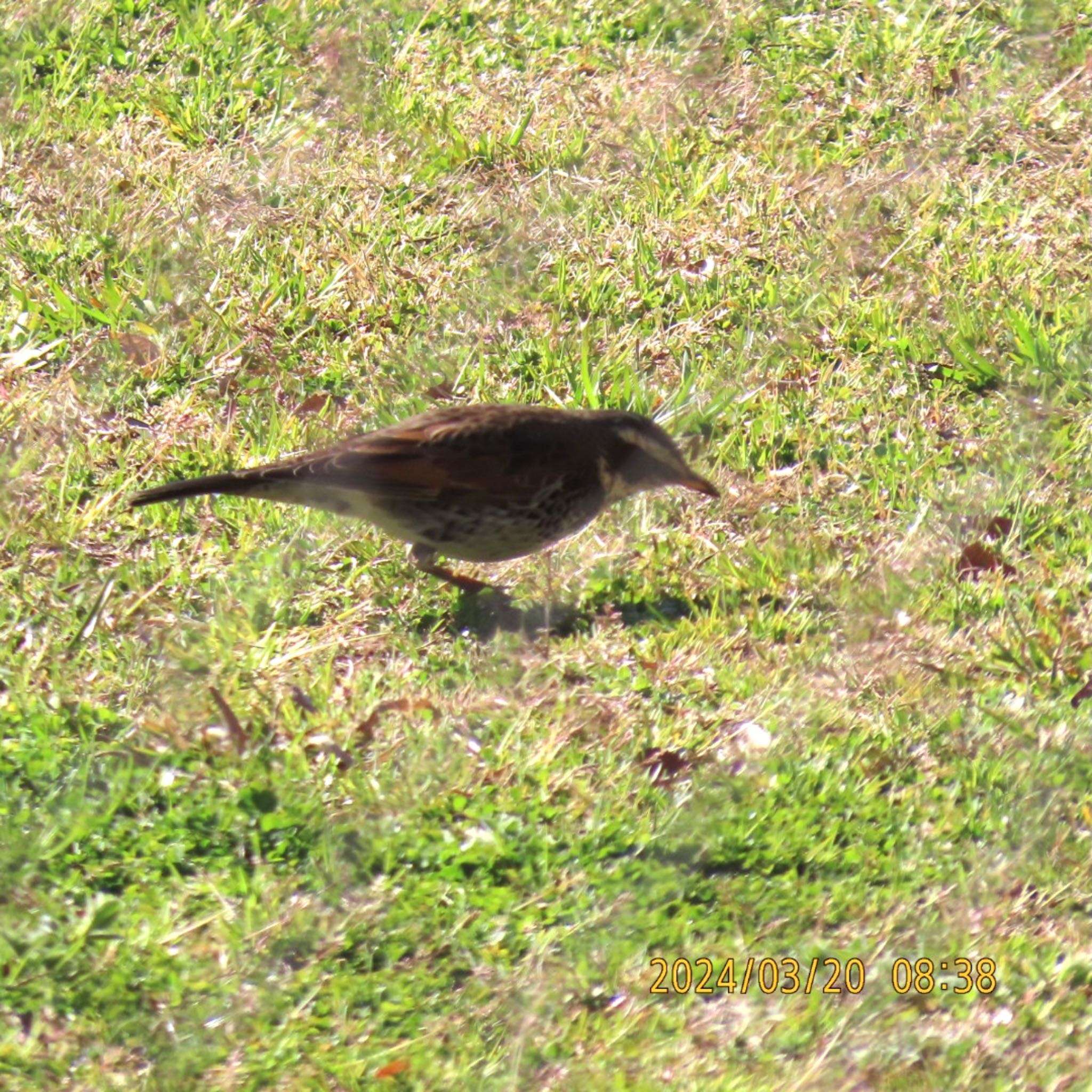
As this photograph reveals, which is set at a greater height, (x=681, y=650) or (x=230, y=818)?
(x=230, y=818)

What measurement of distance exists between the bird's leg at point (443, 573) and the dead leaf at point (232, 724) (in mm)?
957

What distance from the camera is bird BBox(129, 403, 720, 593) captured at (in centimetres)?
578

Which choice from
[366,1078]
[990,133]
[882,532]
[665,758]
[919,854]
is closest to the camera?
[366,1078]

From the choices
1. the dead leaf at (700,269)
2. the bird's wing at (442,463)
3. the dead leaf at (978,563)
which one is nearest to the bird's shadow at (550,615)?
the bird's wing at (442,463)

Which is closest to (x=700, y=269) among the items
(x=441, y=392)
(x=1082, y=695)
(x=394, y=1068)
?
(x=441, y=392)

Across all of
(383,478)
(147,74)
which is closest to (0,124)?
(147,74)

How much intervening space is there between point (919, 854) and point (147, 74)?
6129 millimetres

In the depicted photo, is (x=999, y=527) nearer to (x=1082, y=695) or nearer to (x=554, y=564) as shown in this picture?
(x=1082, y=695)

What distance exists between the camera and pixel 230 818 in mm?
4941

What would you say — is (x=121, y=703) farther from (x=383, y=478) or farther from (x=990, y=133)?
(x=990, y=133)

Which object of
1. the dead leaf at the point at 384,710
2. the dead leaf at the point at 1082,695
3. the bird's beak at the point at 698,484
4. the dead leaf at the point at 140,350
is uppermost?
the dead leaf at the point at 140,350
